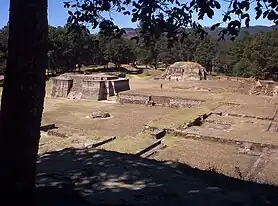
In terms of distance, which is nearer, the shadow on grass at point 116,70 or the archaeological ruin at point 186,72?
the archaeological ruin at point 186,72

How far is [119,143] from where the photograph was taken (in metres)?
11.4

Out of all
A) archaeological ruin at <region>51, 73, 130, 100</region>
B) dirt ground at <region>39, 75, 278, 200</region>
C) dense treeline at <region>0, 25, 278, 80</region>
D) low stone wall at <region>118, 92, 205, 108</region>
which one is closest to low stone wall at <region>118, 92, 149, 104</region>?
low stone wall at <region>118, 92, 205, 108</region>

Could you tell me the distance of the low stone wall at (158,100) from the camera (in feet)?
73.0

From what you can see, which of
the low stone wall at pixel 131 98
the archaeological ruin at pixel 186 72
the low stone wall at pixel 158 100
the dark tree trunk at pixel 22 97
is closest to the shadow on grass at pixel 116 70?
the archaeological ruin at pixel 186 72

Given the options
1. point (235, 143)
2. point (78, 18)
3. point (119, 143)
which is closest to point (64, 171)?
point (78, 18)

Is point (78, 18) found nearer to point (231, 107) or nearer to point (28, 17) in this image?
point (28, 17)

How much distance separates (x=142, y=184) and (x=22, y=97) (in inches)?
86.3

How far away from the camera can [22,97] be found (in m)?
2.71

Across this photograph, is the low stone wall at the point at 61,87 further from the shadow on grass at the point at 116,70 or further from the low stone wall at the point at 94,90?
the shadow on grass at the point at 116,70

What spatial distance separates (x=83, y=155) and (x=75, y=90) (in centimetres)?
2000

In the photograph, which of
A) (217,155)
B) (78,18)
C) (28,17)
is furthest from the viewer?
(217,155)

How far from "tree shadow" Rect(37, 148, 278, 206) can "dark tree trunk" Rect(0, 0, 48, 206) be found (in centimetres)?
72

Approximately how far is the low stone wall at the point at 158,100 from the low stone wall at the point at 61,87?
432 cm

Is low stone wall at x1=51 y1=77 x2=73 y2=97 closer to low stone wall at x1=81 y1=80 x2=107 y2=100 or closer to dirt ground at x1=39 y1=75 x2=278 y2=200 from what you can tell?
low stone wall at x1=81 y1=80 x2=107 y2=100
